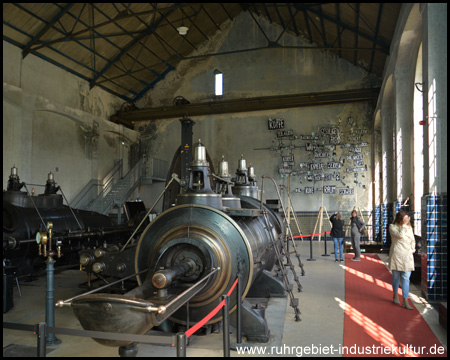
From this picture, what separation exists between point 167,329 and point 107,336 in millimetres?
1894

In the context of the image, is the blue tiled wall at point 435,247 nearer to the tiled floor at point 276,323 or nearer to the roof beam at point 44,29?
the tiled floor at point 276,323

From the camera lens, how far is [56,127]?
14422 millimetres

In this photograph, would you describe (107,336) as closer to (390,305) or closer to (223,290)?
(223,290)

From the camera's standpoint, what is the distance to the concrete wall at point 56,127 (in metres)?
12.1

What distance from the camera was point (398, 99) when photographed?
899 cm

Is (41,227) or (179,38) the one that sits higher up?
(179,38)

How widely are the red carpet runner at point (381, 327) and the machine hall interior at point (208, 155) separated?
23cm

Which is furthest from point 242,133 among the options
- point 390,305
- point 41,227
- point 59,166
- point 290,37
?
point 390,305

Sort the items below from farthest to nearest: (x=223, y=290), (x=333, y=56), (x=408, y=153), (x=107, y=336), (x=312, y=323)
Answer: (x=333, y=56) → (x=408, y=153) → (x=312, y=323) → (x=223, y=290) → (x=107, y=336)

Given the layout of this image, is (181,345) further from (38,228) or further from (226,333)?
(38,228)

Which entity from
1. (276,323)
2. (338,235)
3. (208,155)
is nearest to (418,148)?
(338,235)

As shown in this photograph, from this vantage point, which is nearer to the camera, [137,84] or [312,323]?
[312,323]

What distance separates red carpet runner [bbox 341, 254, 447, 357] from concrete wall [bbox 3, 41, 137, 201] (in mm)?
10571

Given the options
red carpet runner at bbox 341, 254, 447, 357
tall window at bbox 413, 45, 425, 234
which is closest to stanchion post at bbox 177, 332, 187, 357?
red carpet runner at bbox 341, 254, 447, 357
